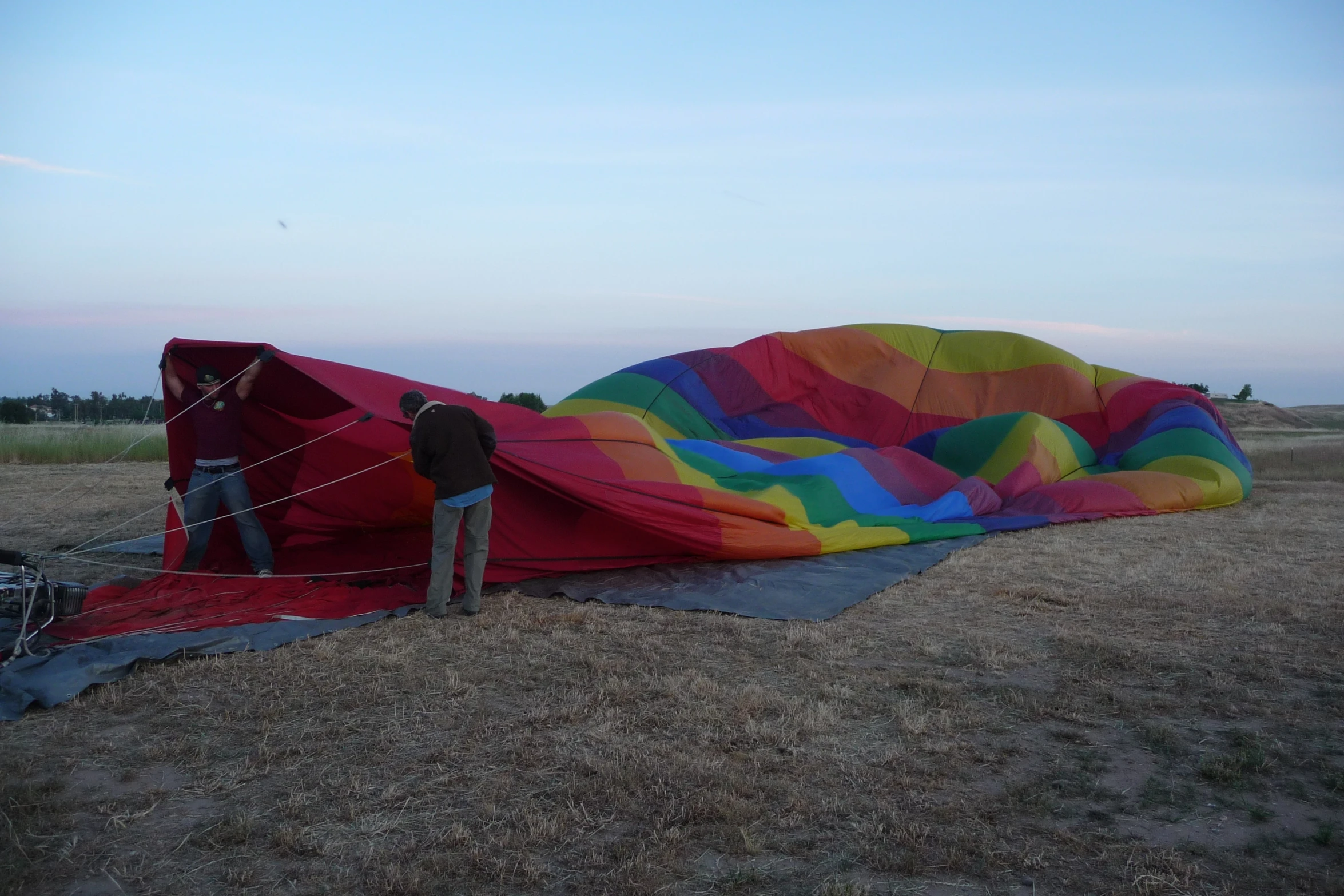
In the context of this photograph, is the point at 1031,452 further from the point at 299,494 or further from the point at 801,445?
the point at 299,494

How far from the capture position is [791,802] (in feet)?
8.23

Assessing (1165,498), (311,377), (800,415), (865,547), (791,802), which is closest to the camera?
(791,802)

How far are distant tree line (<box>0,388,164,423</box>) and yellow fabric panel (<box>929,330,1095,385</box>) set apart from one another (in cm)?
1301

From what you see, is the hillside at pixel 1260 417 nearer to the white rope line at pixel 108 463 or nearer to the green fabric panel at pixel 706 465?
the green fabric panel at pixel 706 465

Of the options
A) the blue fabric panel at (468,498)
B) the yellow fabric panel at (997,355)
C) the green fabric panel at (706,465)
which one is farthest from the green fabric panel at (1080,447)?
the blue fabric panel at (468,498)

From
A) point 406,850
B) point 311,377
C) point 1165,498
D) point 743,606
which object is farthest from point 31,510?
point 1165,498

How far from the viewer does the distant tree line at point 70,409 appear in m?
18.4

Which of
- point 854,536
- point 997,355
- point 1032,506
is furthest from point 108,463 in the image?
point 997,355

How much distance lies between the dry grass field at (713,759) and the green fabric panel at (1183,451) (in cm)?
410

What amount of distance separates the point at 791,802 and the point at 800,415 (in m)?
6.66

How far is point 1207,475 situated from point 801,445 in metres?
3.31

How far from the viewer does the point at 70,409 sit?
2306 centimetres

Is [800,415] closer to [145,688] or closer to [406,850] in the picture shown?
[145,688]

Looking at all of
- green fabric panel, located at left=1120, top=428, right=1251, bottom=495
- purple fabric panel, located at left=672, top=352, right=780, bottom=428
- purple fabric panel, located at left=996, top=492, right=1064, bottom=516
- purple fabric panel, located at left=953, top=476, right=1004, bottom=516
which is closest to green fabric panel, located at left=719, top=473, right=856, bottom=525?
purple fabric panel, located at left=953, top=476, right=1004, bottom=516
